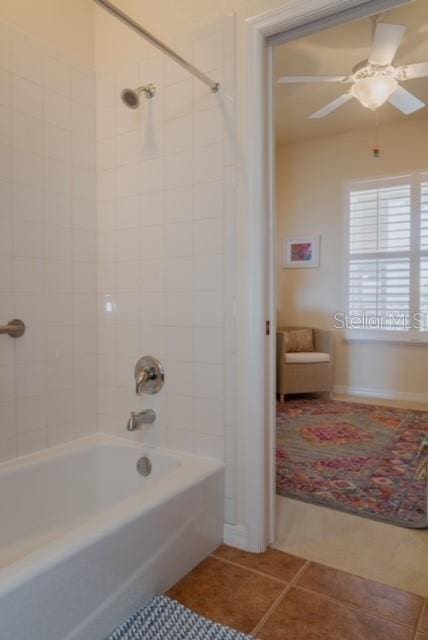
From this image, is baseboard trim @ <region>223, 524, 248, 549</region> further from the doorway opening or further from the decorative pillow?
the decorative pillow

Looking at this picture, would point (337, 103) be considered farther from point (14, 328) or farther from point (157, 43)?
point (14, 328)

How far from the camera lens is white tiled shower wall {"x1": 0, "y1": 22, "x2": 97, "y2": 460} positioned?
1.88 m

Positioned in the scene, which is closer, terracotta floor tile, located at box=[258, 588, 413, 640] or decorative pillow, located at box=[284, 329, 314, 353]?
terracotta floor tile, located at box=[258, 588, 413, 640]

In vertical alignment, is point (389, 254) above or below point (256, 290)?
above

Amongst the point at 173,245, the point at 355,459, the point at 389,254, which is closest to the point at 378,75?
the point at 173,245

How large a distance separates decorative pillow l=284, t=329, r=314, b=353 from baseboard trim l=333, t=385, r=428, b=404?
0.61 metres

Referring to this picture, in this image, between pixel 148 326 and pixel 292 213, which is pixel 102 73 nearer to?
pixel 148 326

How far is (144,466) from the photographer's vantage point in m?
2.03

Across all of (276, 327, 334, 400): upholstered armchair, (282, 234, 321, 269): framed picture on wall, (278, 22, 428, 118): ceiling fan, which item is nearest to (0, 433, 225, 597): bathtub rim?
(278, 22, 428, 118): ceiling fan

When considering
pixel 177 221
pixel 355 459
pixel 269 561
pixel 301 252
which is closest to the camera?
pixel 269 561

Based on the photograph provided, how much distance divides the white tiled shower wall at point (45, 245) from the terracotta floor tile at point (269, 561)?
0.96 m

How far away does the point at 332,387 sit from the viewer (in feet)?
15.1

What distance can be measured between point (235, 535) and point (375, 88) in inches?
111

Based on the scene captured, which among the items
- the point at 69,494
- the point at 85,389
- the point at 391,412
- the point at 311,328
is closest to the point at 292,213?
the point at 311,328
